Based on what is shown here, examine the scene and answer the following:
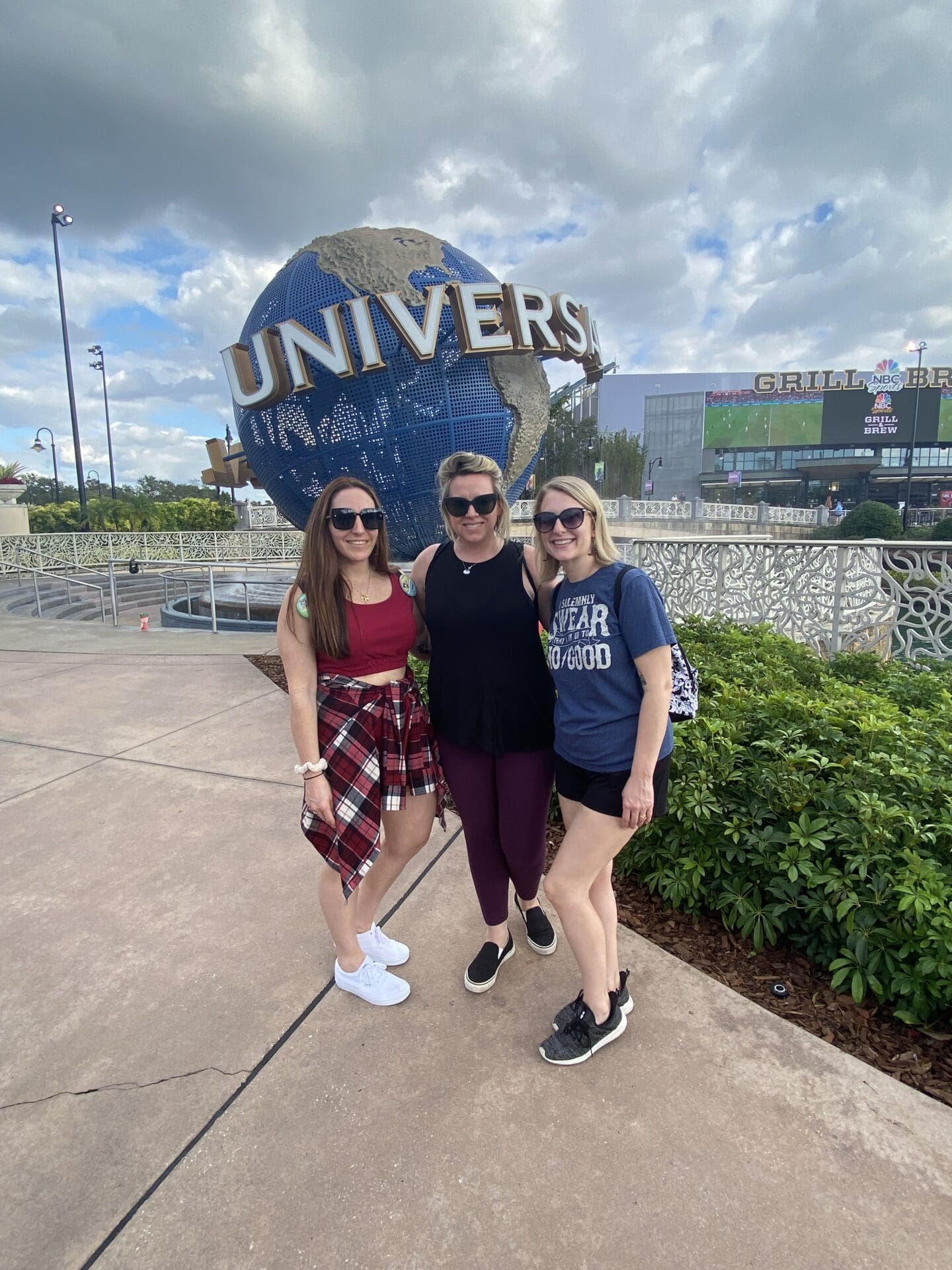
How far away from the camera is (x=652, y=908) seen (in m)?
2.49

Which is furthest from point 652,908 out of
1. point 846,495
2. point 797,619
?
point 846,495

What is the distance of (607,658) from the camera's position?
166 cm

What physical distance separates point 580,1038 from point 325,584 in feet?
4.76

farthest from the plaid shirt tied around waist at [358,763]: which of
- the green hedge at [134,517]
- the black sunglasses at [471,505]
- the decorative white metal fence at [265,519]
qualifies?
the decorative white metal fence at [265,519]

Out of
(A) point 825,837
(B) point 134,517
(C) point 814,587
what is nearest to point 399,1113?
(A) point 825,837

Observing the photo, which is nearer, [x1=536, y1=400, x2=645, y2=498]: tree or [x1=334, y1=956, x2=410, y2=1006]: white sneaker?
[x1=334, y1=956, x2=410, y2=1006]: white sneaker

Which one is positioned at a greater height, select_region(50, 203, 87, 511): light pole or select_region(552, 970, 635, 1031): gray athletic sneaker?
select_region(50, 203, 87, 511): light pole

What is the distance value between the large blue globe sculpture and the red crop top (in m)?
4.44

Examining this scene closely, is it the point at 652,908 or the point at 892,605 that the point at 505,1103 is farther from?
the point at 892,605

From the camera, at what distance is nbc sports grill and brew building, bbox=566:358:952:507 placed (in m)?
63.0

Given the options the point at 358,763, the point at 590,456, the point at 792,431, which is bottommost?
the point at 358,763

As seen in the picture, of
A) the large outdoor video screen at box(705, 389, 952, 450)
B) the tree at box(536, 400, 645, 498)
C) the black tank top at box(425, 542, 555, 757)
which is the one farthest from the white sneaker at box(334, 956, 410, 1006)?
the large outdoor video screen at box(705, 389, 952, 450)

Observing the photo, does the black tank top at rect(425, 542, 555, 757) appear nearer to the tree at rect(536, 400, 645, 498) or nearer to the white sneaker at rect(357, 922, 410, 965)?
the white sneaker at rect(357, 922, 410, 965)

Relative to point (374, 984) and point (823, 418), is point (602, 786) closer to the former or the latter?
point (374, 984)
